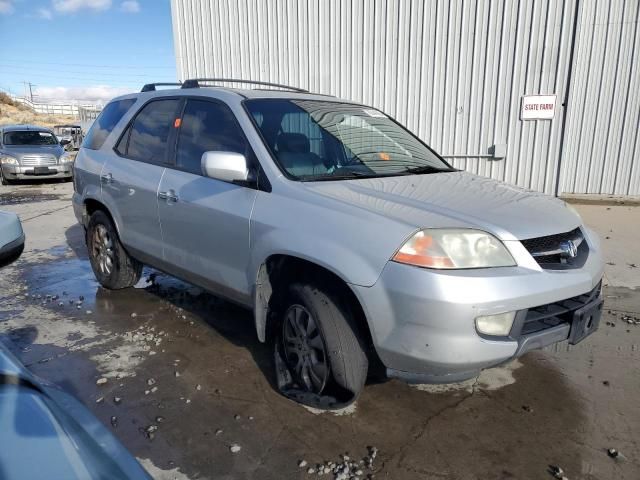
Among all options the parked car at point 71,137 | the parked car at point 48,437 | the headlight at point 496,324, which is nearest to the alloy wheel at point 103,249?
the parked car at point 48,437

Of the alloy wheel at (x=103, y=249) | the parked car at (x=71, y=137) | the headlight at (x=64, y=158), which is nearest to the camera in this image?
the alloy wheel at (x=103, y=249)

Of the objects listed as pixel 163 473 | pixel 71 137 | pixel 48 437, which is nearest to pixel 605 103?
pixel 163 473

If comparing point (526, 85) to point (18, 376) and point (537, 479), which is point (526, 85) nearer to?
point (537, 479)

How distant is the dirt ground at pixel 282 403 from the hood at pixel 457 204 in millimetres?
1088

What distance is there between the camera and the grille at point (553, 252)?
2.45 meters

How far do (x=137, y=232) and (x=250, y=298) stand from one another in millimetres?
1534

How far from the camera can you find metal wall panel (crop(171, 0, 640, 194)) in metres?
8.51

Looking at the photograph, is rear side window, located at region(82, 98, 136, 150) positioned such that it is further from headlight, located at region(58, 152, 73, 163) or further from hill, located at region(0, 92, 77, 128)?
hill, located at region(0, 92, 77, 128)

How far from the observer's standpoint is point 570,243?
263 centimetres

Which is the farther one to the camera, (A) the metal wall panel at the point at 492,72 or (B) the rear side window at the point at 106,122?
(A) the metal wall panel at the point at 492,72

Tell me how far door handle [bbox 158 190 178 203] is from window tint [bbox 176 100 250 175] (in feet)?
0.68

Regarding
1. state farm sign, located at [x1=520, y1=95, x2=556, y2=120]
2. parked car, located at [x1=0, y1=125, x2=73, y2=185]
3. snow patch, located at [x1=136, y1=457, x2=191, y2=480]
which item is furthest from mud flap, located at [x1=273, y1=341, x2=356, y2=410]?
parked car, located at [x1=0, y1=125, x2=73, y2=185]

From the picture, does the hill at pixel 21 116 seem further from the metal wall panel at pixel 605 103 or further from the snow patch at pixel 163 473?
the snow patch at pixel 163 473

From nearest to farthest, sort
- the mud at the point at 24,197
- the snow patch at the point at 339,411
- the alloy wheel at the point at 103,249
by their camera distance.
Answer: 1. the snow patch at the point at 339,411
2. the alloy wheel at the point at 103,249
3. the mud at the point at 24,197
